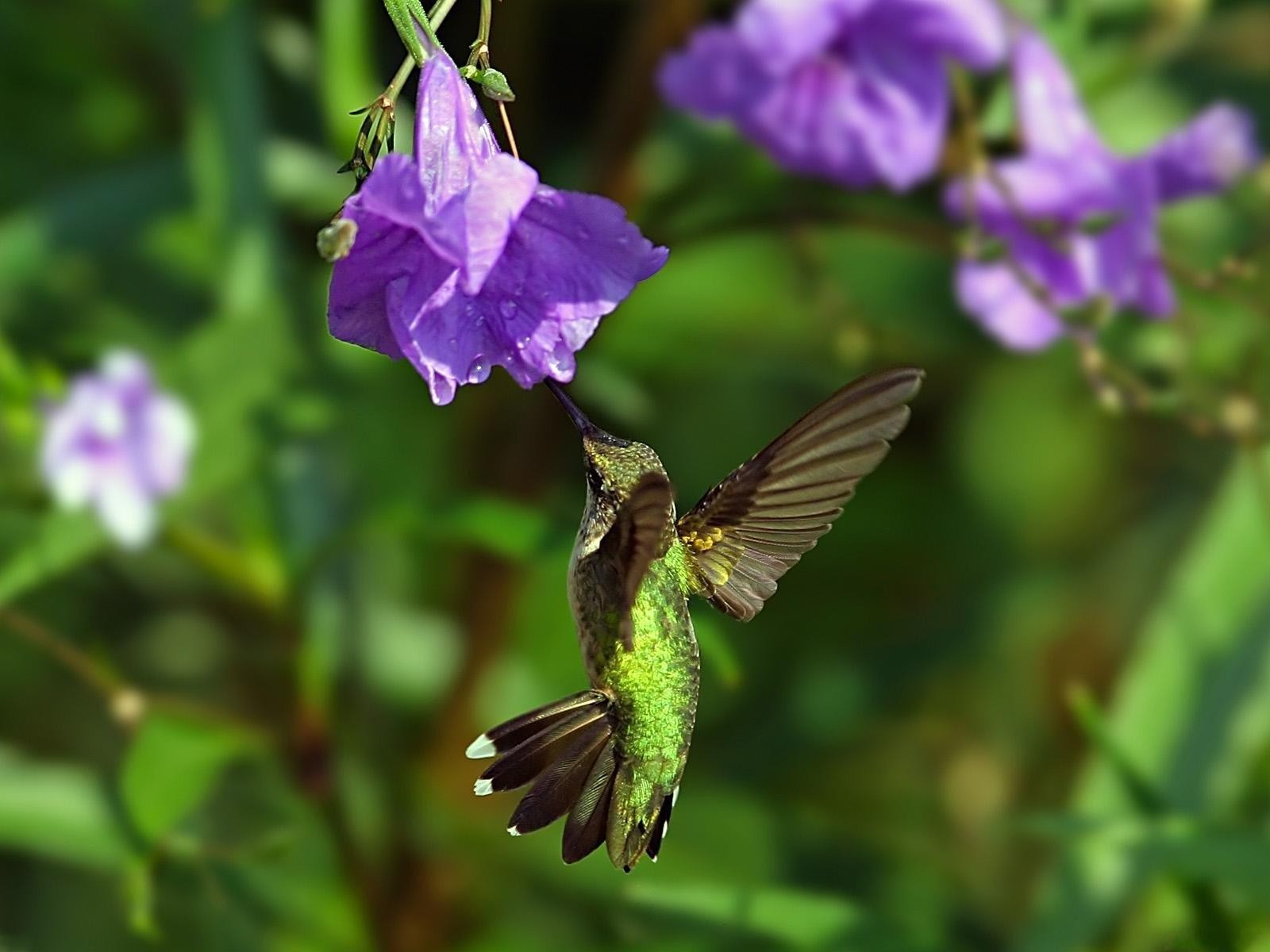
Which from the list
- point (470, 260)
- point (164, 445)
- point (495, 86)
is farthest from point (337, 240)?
point (164, 445)

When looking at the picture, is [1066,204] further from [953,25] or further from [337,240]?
[337,240]

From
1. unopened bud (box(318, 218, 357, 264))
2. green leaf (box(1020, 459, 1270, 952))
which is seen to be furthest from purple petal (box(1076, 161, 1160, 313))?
unopened bud (box(318, 218, 357, 264))

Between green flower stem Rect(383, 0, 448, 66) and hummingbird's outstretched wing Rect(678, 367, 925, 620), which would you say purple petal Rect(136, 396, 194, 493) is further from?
green flower stem Rect(383, 0, 448, 66)

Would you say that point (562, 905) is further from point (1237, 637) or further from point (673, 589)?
point (673, 589)

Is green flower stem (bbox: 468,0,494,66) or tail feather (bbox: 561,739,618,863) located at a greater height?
green flower stem (bbox: 468,0,494,66)

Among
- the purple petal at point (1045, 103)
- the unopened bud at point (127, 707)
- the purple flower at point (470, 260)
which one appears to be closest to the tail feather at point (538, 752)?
the purple flower at point (470, 260)
